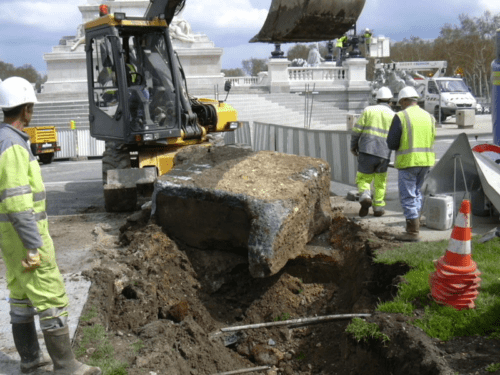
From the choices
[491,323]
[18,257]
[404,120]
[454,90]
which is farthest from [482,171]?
[454,90]

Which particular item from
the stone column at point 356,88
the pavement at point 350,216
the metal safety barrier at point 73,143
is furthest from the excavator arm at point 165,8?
the stone column at point 356,88

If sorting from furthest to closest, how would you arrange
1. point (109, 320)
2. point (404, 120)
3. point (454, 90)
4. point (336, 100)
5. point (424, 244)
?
point (336, 100) → point (454, 90) → point (404, 120) → point (424, 244) → point (109, 320)

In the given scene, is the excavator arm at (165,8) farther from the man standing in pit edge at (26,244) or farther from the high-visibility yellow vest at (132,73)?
the man standing in pit edge at (26,244)

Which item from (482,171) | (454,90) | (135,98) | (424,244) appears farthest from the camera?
(454,90)

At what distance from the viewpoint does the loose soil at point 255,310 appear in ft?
13.4

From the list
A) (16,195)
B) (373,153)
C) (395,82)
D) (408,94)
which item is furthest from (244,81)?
(16,195)

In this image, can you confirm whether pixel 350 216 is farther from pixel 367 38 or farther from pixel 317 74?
pixel 367 38

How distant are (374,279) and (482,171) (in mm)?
2992

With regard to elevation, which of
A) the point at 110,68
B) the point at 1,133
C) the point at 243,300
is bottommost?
the point at 243,300

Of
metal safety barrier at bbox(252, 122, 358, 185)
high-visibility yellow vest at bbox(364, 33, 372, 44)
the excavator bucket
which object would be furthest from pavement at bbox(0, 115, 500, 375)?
high-visibility yellow vest at bbox(364, 33, 372, 44)

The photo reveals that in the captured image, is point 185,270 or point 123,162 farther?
point 123,162

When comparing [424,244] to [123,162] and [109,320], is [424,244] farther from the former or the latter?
[123,162]

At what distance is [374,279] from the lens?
5.62 metres

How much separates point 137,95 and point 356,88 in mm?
25310
